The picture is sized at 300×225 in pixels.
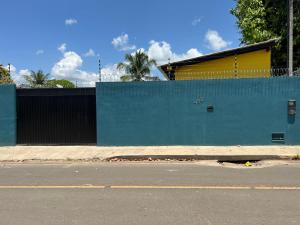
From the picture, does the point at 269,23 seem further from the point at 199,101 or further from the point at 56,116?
the point at 56,116

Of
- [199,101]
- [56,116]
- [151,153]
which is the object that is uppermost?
[199,101]

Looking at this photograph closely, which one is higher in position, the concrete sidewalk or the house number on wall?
the house number on wall

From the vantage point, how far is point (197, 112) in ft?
44.8

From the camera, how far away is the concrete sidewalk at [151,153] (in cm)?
1162

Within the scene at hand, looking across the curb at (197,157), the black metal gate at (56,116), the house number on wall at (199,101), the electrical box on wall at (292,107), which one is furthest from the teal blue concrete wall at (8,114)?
the electrical box on wall at (292,107)

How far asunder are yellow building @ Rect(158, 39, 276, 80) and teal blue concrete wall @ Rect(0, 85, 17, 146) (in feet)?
21.0

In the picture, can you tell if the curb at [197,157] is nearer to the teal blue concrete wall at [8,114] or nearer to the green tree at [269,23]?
the teal blue concrete wall at [8,114]

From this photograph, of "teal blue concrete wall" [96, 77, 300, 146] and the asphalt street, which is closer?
the asphalt street

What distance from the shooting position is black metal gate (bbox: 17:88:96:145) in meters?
14.2

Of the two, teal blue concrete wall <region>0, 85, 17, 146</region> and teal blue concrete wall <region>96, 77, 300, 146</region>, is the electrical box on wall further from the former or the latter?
teal blue concrete wall <region>0, 85, 17, 146</region>

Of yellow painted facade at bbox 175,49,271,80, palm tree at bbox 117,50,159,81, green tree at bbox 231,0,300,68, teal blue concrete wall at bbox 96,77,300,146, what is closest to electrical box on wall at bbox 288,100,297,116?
teal blue concrete wall at bbox 96,77,300,146

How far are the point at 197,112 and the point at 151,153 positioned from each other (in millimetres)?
2519

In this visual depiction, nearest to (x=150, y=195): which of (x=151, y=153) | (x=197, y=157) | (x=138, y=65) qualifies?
(x=197, y=157)

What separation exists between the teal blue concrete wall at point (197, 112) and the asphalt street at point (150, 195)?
11.1 feet
